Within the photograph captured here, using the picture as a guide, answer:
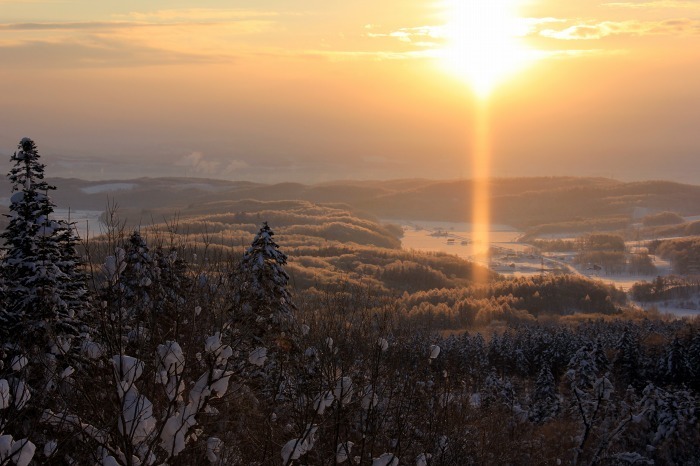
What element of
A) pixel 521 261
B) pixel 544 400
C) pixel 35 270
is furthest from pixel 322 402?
pixel 521 261

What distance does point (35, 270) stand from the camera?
42.8 ft

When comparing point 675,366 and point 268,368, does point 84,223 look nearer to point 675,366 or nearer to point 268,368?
point 675,366

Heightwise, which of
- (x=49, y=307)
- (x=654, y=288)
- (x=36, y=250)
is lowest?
(x=654, y=288)

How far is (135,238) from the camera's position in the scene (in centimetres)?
1661

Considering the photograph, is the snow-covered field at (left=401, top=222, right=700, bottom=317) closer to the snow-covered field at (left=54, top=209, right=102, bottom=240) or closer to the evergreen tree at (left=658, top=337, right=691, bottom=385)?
the evergreen tree at (left=658, top=337, right=691, bottom=385)

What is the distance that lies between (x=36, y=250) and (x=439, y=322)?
246 ft

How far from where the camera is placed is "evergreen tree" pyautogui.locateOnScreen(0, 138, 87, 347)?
1281 centimetres

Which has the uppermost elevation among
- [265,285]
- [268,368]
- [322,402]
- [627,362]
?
[322,402]

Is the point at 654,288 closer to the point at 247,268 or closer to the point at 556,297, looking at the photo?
the point at 556,297

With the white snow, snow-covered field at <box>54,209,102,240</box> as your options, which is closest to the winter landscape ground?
the white snow

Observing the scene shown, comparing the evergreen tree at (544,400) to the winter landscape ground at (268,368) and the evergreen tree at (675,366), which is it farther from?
the evergreen tree at (675,366)

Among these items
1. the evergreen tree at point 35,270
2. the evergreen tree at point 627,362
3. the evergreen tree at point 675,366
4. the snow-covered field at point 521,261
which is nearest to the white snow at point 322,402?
the evergreen tree at point 35,270

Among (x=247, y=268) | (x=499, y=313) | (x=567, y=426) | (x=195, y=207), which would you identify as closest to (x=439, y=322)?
(x=499, y=313)

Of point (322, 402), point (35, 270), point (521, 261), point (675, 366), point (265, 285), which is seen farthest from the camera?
point (521, 261)
